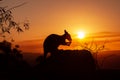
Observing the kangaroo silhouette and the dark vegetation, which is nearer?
the dark vegetation

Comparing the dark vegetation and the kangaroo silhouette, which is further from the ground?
the kangaroo silhouette

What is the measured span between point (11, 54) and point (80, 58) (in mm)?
5224

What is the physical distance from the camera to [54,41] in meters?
22.4

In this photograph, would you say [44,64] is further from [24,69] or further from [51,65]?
[24,69]

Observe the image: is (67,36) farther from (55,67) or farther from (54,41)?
(55,67)

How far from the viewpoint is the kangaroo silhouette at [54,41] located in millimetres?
22406

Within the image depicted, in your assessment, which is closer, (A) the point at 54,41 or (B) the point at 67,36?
(A) the point at 54,41

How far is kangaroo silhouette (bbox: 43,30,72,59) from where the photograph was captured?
73.5 ft

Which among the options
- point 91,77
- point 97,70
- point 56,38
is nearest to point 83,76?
point 91,77

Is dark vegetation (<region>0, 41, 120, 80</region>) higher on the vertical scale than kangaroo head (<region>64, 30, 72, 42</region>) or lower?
lower

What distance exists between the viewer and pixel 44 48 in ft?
75.3

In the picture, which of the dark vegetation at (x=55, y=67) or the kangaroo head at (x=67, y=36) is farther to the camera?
the kangaroo head at (x=67, y=36)

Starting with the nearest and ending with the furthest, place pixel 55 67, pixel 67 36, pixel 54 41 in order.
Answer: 1. pixel 55 67
2. pixel 54 41
3. pixel 67 36

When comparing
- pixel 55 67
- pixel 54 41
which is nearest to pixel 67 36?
pixel 54 41
